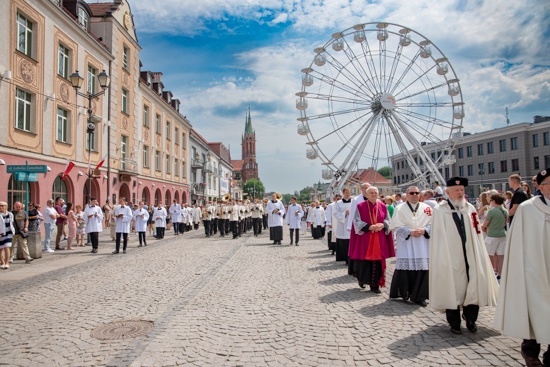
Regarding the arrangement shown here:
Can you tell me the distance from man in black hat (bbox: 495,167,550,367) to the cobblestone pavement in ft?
1.56

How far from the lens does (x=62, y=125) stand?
72.6ft

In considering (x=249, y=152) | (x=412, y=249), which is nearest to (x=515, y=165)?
(x=412, y=249)

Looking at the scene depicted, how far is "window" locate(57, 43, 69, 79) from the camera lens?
21656 millimetres

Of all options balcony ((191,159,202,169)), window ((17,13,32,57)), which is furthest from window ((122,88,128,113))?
balcony ((191,159,202,169))

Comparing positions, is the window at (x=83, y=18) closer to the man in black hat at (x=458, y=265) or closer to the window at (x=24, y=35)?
the window at (x=24, y=35)

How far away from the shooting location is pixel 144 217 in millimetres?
17234

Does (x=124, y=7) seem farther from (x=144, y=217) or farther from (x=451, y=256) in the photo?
(x=451, y=256)

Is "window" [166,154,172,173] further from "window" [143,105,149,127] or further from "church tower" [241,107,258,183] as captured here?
"church tower" [241,107,258,183]

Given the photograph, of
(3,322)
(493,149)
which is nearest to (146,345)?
(3,322)

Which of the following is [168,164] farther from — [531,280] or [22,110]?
[531,280]

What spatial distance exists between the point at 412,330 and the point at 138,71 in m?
32.0

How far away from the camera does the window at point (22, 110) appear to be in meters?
18.2

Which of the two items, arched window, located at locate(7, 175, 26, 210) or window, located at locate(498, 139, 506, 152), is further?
window, located at locate(498, 139, 506, 152)

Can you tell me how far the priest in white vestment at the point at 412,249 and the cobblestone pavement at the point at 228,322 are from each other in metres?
0.29
